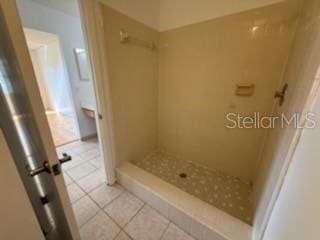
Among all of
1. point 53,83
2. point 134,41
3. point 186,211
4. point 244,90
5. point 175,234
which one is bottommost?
point 175,234

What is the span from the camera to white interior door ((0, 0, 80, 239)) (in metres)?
0.50

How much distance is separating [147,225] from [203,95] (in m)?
1.59

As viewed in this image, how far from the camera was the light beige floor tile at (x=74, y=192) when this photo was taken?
5.34ft

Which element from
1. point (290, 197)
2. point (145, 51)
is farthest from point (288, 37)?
point (145, 51)

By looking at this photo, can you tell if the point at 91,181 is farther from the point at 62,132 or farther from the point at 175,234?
the point at 62,132

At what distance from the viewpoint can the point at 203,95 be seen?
6.19 feet

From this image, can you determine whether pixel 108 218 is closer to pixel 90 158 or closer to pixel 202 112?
pixel 90 158

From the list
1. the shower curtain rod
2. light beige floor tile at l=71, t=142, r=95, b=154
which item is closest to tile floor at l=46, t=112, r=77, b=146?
light beige floor tile at l=71, t=142, r=95, b=154

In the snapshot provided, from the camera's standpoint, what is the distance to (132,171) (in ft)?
5.83

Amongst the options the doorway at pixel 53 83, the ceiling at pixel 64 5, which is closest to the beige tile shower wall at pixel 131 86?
the ceiling at pixel 64 5

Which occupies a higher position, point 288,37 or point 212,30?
point 212,30

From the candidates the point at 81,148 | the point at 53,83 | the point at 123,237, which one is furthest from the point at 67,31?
the point at 53,83

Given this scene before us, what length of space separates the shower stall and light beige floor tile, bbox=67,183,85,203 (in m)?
0.46

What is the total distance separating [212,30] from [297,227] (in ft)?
5.96
